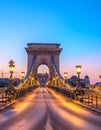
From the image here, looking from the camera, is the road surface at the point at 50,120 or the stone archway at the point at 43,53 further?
the stone archway at the point at 43,53

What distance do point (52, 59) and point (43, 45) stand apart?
24.8ft

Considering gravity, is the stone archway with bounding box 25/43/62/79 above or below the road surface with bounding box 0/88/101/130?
above

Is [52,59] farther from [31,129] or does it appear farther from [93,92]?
[31,129]

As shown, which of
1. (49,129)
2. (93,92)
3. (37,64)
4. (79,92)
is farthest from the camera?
(37,64)

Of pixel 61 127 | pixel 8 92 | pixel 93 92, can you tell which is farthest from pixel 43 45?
pixel 61 127

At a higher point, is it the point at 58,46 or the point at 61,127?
the point at 58,46

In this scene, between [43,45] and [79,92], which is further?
[43,45]

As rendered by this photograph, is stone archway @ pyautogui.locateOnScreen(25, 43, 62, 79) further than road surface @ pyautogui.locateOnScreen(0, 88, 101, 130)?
Yes

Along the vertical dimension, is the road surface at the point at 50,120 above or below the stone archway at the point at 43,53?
below

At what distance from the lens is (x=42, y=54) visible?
119 meters

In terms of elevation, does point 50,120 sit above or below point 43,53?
below

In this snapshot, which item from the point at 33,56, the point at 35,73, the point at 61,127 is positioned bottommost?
the point at 61,127

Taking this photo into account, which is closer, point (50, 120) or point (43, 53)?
point (50, 120)

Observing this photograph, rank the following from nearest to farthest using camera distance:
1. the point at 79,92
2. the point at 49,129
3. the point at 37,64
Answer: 1. the point at 49,129
2. the point at 79,92
3. the point at 37,64
